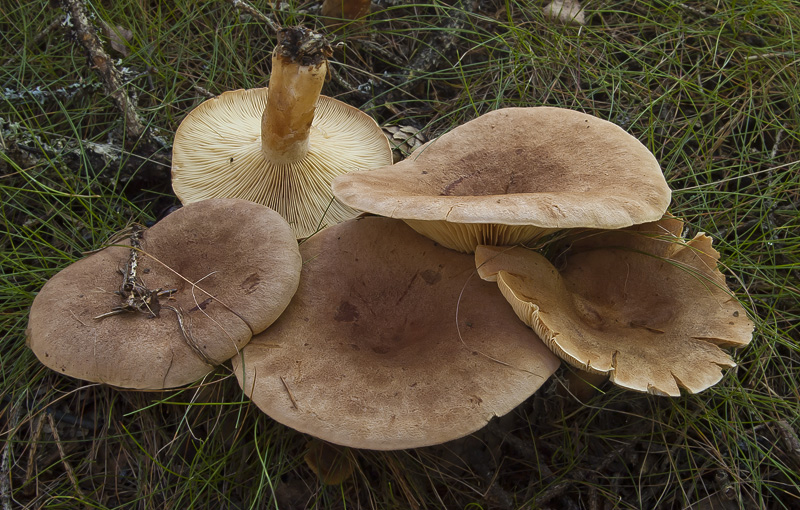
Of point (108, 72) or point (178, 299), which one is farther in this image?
point (108, 72)

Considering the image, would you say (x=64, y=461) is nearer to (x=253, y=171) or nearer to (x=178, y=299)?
(x=178, y=299)

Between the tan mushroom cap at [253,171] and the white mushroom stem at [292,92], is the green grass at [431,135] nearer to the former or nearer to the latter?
the tan mushroom cap at [253,171]

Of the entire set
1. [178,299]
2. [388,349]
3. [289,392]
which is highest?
[178,299]

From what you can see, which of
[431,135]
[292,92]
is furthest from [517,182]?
[431,135]

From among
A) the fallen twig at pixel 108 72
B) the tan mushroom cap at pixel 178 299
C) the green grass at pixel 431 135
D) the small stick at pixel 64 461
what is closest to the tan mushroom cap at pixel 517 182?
the tan mushroom cap at pixel 178 299

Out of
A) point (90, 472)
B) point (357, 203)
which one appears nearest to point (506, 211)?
point (357, 203)

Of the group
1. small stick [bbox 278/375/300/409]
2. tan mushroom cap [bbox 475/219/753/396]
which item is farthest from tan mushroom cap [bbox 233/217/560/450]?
tan mushroom cap [bbox 475/219/753/396]

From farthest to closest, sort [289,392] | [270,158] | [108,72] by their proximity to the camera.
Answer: [108,72], [270,158], [289,392]

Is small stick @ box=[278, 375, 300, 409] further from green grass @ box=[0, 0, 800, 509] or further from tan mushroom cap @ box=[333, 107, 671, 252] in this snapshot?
tan mushroom cap @ box=[333, 107, 671, 252]
